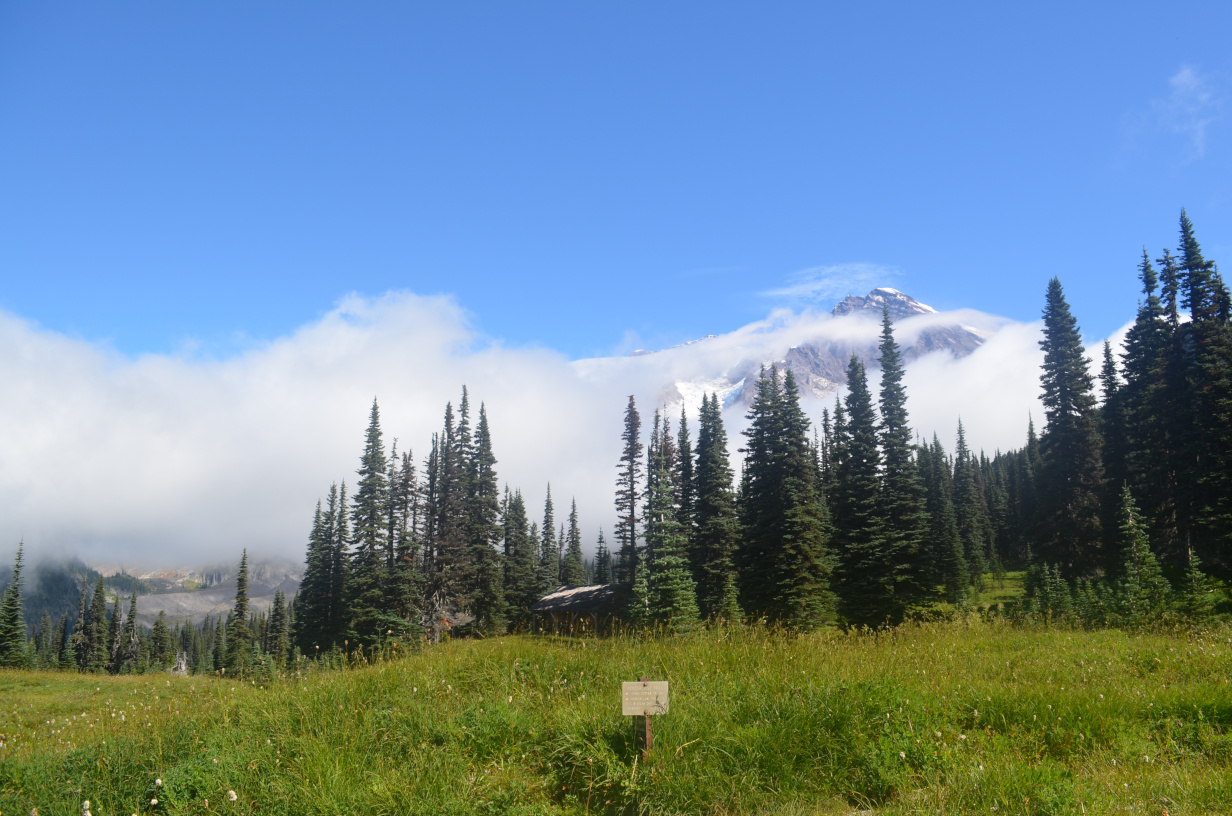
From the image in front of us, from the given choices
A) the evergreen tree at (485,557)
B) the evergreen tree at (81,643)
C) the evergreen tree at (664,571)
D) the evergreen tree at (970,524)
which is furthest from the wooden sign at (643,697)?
the evergreen tree at (81,643)

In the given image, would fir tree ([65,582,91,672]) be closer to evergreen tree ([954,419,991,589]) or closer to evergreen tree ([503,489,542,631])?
evergreen tree ([503,489,542,631])

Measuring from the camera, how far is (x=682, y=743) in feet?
22.0

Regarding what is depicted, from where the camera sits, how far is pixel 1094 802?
515 centimetres

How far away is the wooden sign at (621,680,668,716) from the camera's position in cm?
657

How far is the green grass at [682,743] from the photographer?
5.83 metres

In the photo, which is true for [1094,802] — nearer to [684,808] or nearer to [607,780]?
[684,808]

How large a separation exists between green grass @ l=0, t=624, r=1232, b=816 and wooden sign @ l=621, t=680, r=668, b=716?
1.17 ft

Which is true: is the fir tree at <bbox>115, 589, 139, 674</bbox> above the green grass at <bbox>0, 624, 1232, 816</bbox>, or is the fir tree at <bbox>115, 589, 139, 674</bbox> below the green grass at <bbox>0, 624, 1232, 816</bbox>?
below

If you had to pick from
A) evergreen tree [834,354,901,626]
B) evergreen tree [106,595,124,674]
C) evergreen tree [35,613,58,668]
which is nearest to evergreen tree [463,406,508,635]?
evergreen tree [834,354,901,626]

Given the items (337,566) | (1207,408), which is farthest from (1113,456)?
(337,566)

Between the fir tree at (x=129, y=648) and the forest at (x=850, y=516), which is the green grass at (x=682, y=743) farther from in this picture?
the fir tree at (x=129, y=648)

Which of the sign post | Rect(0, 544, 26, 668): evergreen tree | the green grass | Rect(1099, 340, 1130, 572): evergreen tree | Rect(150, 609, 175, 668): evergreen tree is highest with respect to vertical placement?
Rect(1099, 340, 1130, 572): evergreen tree

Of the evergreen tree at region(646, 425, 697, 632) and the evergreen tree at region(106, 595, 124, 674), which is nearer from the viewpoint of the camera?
the evergreen tree at region(646, 425, 697, 632)

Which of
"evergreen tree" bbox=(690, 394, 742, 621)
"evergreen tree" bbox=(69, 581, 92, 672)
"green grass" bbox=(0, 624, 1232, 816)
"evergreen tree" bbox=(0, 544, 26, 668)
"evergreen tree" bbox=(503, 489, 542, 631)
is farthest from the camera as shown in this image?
"evergreen tree" bbox=(69, 581, 92, 672)
